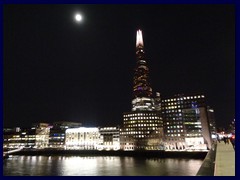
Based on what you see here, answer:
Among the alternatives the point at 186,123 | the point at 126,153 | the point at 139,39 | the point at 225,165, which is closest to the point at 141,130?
the point at 126,153

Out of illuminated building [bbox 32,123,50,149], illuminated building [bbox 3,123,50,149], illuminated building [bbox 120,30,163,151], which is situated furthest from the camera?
illuminated building [bbox 3,123,50,149]

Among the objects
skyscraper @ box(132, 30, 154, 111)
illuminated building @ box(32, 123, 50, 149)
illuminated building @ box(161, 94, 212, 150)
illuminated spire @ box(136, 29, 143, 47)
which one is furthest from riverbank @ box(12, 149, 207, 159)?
illuminated spire @ box(136, 29, 143, 47)

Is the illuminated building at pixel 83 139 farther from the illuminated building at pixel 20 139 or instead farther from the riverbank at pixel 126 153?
the illuminated building at pixel 20 139

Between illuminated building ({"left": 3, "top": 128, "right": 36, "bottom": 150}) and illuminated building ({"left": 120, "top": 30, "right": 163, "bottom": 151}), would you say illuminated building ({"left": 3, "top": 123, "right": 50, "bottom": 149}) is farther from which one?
illuminated building ({"left": 120, "top": 30, "right": 163, "bottom": 151})

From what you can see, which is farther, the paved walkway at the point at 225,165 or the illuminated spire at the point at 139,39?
the illuminated spire at the point at 139,39

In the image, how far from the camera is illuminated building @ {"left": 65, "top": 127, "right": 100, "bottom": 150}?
63.7 metres

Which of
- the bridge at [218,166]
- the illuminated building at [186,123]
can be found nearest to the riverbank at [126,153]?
the illuminated building at [186,123]

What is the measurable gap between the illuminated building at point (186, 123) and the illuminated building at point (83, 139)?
2030 centimetres

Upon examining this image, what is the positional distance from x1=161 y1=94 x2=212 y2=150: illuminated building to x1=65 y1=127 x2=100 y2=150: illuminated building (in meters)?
20.3

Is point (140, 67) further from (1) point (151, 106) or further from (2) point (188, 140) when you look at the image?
(2) point (188, 140)

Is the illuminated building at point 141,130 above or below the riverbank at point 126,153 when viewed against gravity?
above

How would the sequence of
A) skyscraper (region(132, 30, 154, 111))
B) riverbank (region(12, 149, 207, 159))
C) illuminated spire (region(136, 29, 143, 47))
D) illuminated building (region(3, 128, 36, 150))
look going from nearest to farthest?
1. riverbank (region(12, 149, 207, 159))
2. illuminated building (region(3, 128, 36, 150))
3. skyscraper (region(132, 30, 154, 111))
4. illuminated spire (region(136, 29, 143, 47))

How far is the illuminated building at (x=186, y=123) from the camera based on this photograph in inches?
1984

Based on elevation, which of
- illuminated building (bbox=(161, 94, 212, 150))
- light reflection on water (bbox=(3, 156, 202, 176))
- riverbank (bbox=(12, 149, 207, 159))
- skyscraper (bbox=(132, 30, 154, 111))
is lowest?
riverbank (bbox=(12, 149, 207, 159))
